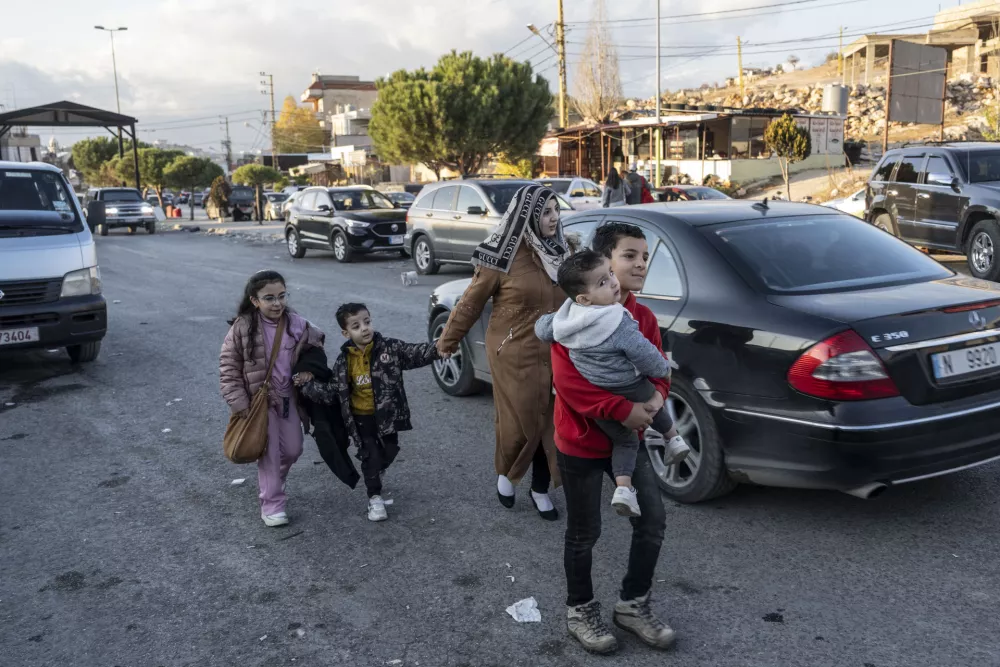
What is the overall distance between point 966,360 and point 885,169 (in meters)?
11.0

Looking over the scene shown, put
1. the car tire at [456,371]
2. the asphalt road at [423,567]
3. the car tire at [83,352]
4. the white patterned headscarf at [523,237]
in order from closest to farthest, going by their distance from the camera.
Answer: the asphalt road at [423,567]
the white patterned headscarf at [523,237]
the car tire at [456,371]
the car tire at [83,352]

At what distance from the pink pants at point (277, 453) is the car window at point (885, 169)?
11.9 metres

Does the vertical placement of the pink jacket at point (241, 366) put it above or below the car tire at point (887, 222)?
below

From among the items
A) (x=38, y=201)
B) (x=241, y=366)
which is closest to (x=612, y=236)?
(x=241, y=366)

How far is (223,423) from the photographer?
6.45m

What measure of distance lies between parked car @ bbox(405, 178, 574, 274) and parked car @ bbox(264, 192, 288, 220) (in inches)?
1000

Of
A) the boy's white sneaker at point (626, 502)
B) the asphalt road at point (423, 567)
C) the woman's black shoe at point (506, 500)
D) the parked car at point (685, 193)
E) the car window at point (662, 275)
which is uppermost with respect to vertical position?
the parked car at point (685, 193)

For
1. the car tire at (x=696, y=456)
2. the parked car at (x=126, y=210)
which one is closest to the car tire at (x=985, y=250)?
the car tire at (x=696, y=456)

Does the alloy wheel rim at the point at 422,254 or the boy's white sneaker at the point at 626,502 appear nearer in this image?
the boy's white sneaker at the point at 626,502

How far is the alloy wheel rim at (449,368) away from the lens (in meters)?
6.79

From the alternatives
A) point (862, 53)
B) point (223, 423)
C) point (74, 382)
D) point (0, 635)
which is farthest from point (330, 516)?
point (862, 53)

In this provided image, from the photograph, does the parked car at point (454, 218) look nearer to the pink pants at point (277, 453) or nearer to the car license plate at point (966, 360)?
the pink pants at point (277, 453)

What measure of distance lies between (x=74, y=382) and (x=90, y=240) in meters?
1.43

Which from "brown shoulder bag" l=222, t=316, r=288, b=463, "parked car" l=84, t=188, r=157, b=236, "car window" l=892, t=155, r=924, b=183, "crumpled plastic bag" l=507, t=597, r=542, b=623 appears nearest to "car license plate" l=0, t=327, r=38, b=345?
"brown shoulder bag" l=222, t=316, r=288, b=463
